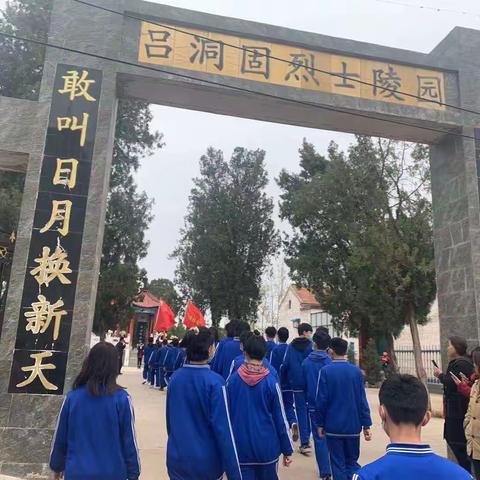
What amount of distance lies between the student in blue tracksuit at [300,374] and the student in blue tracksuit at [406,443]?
17.0 feet

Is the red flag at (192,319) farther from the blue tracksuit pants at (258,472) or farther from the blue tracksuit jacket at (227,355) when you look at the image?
the blue tracksuit pants at (258,472)

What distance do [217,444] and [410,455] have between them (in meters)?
1.61

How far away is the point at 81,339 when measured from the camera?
18.7 feet

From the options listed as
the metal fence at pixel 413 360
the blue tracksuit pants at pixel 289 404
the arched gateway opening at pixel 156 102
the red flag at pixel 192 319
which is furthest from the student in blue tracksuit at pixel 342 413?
the metal fence at pixel 413 360

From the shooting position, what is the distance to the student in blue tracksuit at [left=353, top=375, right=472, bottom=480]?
1.54 meters

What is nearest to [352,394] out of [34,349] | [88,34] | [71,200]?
[34,349]

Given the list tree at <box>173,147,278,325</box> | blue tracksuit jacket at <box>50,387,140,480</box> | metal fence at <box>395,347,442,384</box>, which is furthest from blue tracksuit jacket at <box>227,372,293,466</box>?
tree at <box>173,147,278,325</box>

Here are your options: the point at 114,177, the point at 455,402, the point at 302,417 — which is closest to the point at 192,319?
the point at 114,177

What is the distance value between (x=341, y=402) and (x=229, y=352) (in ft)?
7.91

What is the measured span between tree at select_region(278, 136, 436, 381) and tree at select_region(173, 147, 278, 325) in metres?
2.30

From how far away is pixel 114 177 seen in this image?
15680 millimetres

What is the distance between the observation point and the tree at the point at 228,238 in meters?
25.3

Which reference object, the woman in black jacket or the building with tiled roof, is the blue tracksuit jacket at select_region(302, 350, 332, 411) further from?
the building with tiled roof

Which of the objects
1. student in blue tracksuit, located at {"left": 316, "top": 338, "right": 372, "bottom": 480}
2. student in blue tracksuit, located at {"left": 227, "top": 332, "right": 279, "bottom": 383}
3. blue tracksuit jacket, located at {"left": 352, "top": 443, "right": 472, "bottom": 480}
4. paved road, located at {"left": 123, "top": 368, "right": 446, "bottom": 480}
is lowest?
paved road, located at {"left": 123, "top": 368, "right": 446, "bottom": 480}
